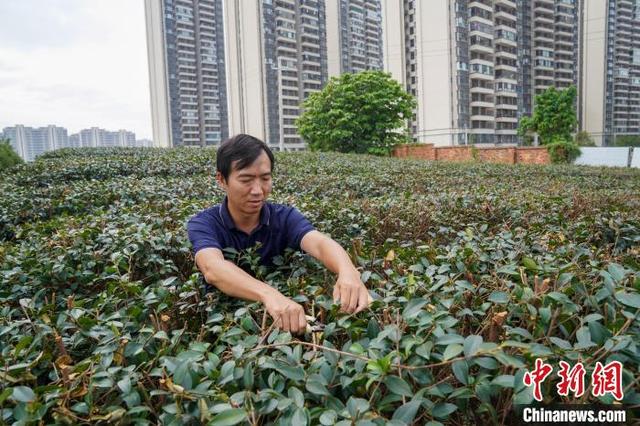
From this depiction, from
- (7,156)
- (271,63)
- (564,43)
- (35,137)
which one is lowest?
(7,156)

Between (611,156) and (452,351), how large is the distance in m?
26.8

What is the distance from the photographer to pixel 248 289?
179cm

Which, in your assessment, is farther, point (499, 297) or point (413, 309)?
point (499, 297)

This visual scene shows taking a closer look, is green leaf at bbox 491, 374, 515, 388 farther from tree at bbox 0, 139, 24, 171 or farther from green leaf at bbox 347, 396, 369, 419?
tree at bbox 0, 139, 24, 171

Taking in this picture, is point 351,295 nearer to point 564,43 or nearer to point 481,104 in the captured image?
point 481,104

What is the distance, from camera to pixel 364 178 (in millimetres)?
7062

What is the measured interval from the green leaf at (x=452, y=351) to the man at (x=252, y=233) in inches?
18.9

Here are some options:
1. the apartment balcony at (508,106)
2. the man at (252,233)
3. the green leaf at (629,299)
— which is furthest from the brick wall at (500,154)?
the apartment balcony at (508,106)

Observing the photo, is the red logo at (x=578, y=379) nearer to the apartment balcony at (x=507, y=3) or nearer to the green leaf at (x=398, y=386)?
the green leaf at (x=398, y=386)

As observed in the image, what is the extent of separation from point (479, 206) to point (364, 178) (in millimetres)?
2952

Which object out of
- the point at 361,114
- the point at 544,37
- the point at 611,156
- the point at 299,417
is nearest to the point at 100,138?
the point at 361,114

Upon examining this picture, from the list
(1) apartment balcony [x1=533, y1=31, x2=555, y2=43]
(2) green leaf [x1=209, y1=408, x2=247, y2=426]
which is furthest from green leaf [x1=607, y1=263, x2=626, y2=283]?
(1) apartment balcony [x1=533, y1=31, x2=555, y2=43]

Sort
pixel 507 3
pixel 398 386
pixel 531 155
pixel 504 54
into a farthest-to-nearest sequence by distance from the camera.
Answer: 1. pixel 504 54
2. pixel 507 3
3. pixel 531 155
4. pixel 398 386

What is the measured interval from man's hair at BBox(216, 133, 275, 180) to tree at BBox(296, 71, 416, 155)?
87.8 ft
